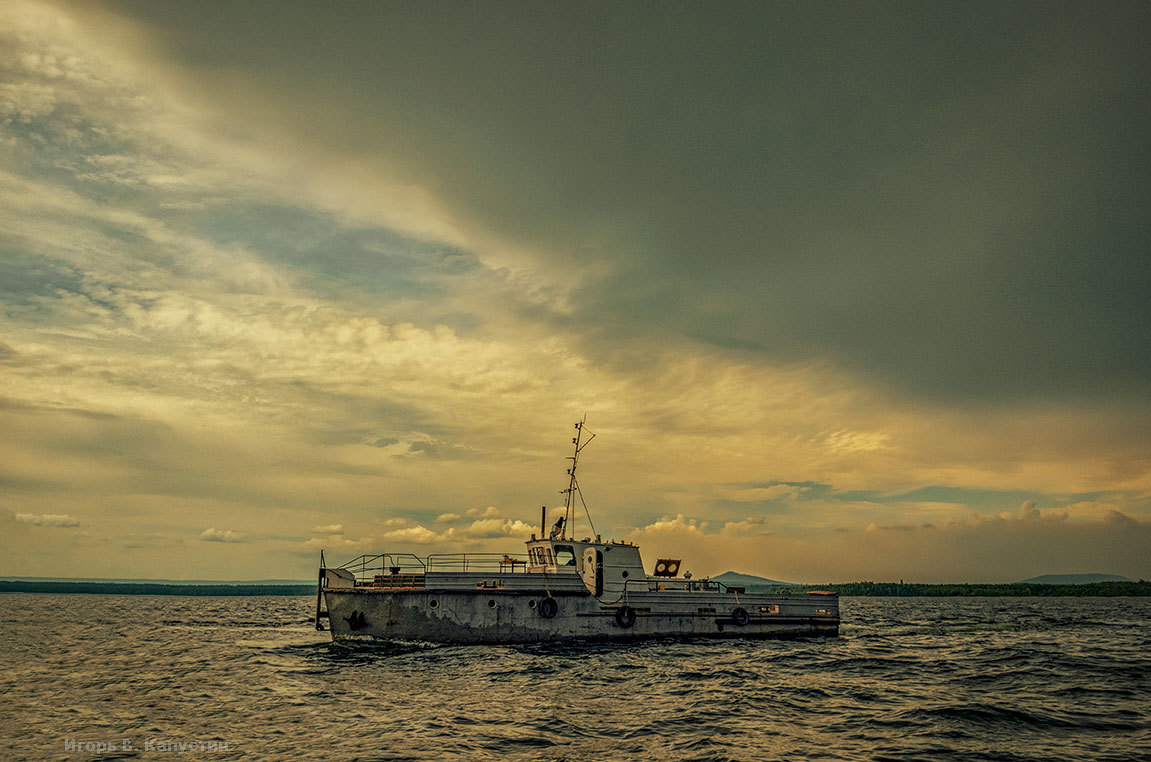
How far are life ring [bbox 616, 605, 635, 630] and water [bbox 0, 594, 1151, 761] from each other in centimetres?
100

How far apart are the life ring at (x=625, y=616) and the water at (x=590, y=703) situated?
1.00 meters

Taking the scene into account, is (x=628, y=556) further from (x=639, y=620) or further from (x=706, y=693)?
(x=706, y=693)

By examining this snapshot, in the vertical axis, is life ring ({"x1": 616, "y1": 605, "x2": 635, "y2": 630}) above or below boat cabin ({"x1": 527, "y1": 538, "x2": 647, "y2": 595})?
below

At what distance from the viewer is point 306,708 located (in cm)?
1708

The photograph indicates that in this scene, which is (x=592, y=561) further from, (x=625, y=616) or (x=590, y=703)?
(x=590, y=703)

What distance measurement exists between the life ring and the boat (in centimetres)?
5

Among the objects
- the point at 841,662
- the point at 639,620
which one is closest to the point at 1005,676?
the point at 841,662

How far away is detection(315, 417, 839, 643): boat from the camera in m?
26.3

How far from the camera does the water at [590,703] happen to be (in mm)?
13453

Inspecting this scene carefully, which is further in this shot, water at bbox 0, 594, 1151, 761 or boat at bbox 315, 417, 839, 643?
boat at bbox 315, 417, 839, 643

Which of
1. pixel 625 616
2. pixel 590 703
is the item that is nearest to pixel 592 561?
pixel 625 616

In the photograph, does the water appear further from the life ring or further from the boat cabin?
the boat cabin

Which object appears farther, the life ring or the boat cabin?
the boat cabin

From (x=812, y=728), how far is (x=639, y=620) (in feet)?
45.1
